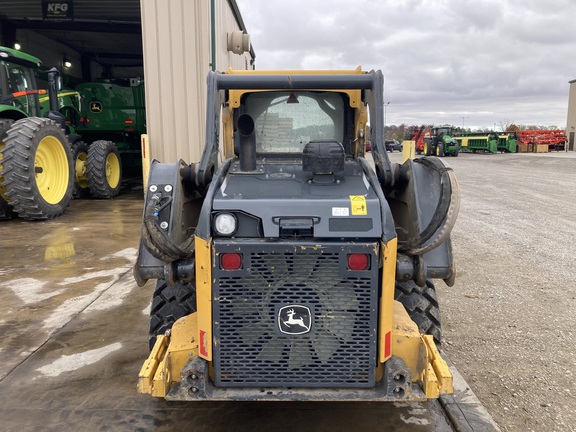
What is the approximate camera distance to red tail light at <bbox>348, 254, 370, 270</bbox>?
2471 mm

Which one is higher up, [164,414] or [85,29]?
[85,29]

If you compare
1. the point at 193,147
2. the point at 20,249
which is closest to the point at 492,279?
the point at 193,147

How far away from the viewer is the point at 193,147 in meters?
8.62

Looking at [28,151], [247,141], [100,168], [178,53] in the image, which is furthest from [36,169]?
[247,141]

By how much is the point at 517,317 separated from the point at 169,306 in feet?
10.2

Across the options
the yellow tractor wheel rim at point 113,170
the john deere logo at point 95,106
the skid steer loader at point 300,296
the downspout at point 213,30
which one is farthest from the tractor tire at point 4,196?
the skid steer loader at point 300,296

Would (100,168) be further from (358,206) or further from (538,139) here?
(538,139)

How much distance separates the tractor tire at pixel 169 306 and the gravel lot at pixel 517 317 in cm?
196

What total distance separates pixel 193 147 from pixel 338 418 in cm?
649

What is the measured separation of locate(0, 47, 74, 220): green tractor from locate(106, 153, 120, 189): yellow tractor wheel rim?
158 cm

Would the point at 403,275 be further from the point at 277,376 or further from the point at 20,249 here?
the point at 20,249

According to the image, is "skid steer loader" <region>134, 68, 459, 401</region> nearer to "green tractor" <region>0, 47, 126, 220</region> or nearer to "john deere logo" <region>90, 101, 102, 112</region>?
"green tractor" <region>0, 47, 126, 220</region>

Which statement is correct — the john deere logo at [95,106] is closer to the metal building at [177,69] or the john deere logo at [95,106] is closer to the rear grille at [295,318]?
the metal building at [177,69]

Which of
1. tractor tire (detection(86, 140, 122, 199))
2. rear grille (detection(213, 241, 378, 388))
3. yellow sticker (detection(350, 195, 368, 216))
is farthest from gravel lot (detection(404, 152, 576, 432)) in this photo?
tractor tire (detection(86, 140, 122, 199))
